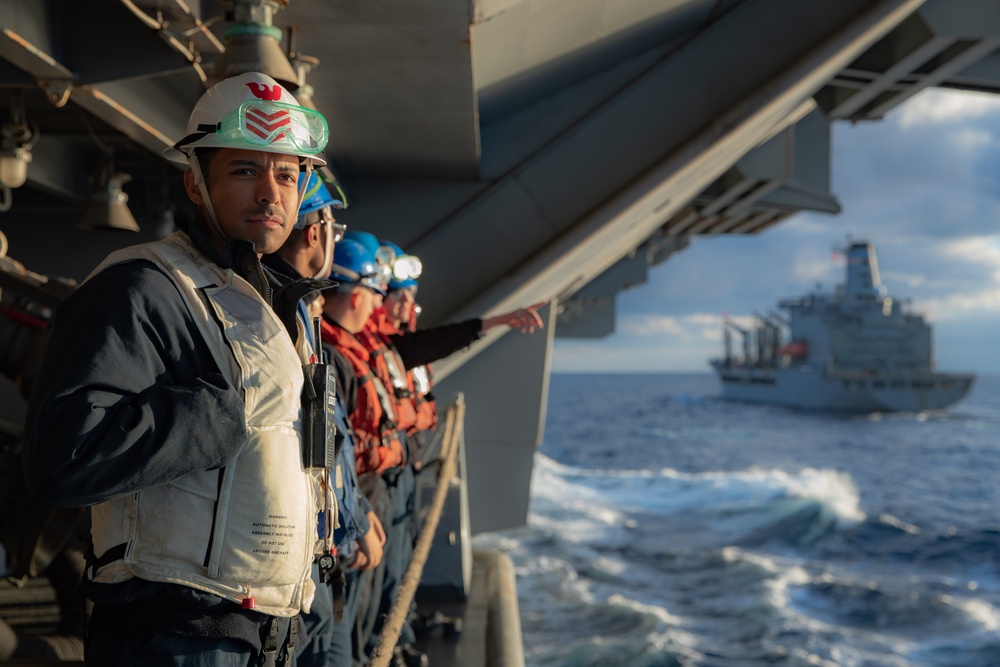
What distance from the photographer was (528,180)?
21.0 feet

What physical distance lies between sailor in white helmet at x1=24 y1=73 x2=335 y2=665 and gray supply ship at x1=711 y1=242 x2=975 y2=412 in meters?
63.5

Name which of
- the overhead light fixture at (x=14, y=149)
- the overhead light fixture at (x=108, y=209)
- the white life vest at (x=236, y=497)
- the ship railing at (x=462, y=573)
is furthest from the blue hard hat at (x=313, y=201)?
the overhead light fixture at (x=108, y=209)

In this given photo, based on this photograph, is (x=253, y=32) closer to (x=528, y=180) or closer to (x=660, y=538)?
(x=528, y=180)

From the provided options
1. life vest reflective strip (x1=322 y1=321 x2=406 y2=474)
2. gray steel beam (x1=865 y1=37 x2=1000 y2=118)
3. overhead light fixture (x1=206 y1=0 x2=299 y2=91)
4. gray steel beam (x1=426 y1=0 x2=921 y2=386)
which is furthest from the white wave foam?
overhead light fixture (x1=206 y1=0 x2=299 y2=91)

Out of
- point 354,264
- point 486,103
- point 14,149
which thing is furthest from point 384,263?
point 14,149

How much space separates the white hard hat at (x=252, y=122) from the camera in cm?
174

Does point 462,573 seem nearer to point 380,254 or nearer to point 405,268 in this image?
point 405,268

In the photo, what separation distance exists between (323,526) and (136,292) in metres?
0.66

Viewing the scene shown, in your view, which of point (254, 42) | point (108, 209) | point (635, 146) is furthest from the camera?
point (108, 209)

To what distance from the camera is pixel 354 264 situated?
396cm

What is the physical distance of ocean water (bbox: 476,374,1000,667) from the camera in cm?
1348

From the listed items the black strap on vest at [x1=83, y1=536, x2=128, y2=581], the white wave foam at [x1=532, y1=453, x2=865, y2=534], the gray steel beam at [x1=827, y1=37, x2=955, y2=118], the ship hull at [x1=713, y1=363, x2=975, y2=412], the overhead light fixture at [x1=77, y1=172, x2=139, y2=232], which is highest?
the gray steel beam at [x1=827, y1=37, x2=955, y2=118]

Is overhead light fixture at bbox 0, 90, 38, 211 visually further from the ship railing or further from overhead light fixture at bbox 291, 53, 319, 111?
the ship railing

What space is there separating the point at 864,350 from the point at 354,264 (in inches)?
2456
